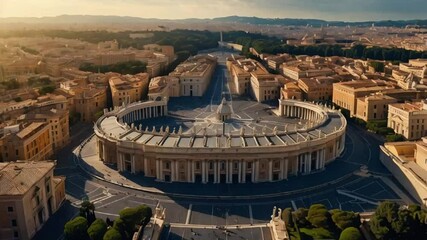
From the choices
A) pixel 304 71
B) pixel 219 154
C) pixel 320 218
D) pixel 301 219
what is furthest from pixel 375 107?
pixel 320 218

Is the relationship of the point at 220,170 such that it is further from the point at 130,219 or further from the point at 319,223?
the point at 130,219

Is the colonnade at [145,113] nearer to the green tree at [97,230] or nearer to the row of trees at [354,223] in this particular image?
the green tree at [97,230]

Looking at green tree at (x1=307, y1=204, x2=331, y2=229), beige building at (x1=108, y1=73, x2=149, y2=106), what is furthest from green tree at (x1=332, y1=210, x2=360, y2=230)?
beige building at (x1=108, y1=73, x2=149, y2=106)

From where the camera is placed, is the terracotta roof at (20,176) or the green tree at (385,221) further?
the terracotta roof at (20,176)

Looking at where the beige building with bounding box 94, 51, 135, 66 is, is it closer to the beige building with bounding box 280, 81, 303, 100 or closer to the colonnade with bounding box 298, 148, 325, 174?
the beige building with bounding box 280, 81, 303, 100

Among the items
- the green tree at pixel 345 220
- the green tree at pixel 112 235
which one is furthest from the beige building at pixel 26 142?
the green tree at pixel 345 220

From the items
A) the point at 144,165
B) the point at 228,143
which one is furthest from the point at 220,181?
the point at 144,165

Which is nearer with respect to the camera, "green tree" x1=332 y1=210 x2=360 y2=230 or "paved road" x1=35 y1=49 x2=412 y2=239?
"green tree" x1=332 y1=210 x2=360 y2=230
